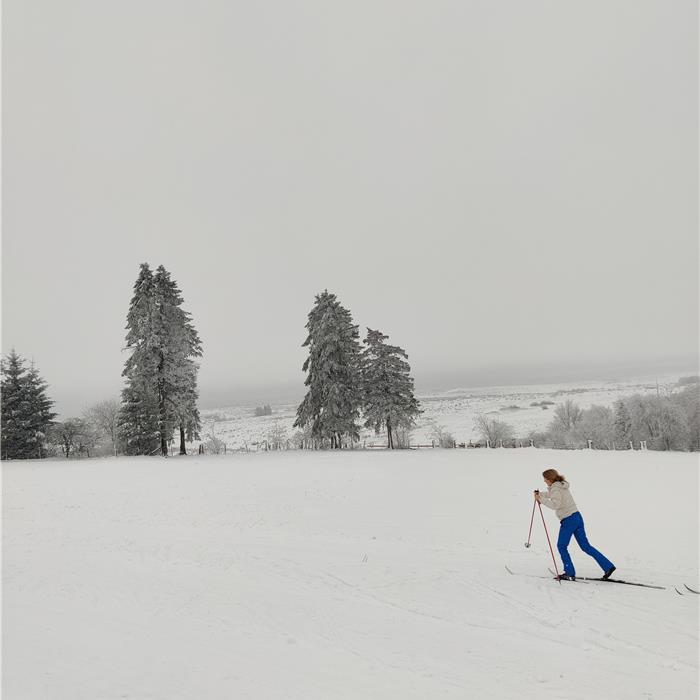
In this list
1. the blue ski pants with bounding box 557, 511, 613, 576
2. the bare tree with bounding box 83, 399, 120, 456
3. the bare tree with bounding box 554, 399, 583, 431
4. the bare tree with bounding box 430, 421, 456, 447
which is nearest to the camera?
the blue ski pants with bounding box 557, 511, 613, 576

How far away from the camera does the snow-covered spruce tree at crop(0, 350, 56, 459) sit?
33.8m

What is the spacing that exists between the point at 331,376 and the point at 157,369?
43.7ft

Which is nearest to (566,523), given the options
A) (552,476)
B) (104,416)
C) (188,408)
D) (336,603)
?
(552,476)

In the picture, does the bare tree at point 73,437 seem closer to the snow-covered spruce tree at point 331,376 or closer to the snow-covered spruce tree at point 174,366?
the snow-covered spruce tree at point 174,366

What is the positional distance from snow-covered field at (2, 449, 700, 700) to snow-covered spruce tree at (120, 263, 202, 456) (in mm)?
17127

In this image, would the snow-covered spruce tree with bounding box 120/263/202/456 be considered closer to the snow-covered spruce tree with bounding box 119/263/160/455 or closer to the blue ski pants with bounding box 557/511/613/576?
the snow-covered spruce tree with bounding box 119/263/160/455

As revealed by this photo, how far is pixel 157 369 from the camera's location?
31828 mm

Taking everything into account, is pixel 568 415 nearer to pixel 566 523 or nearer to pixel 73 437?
pixel 73 437

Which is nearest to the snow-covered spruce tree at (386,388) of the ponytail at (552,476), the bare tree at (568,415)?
the ponytail at (552,476)

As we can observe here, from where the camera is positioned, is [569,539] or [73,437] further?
[73,437]

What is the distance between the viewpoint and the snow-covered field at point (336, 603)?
4.60 m

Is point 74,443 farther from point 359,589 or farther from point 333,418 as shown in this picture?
point 359,589

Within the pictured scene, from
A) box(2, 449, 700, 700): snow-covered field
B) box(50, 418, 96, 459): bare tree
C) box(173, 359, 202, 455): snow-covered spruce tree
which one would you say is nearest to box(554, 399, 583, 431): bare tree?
box(173, 359, 202, 455): snow-covered spruce tree

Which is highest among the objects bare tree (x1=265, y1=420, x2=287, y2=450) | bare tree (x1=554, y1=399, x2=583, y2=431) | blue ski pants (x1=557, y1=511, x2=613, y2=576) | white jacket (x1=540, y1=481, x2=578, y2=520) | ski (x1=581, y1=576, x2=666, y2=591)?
white jacket (x1=540, y1=481, x2=578, y2=520)
